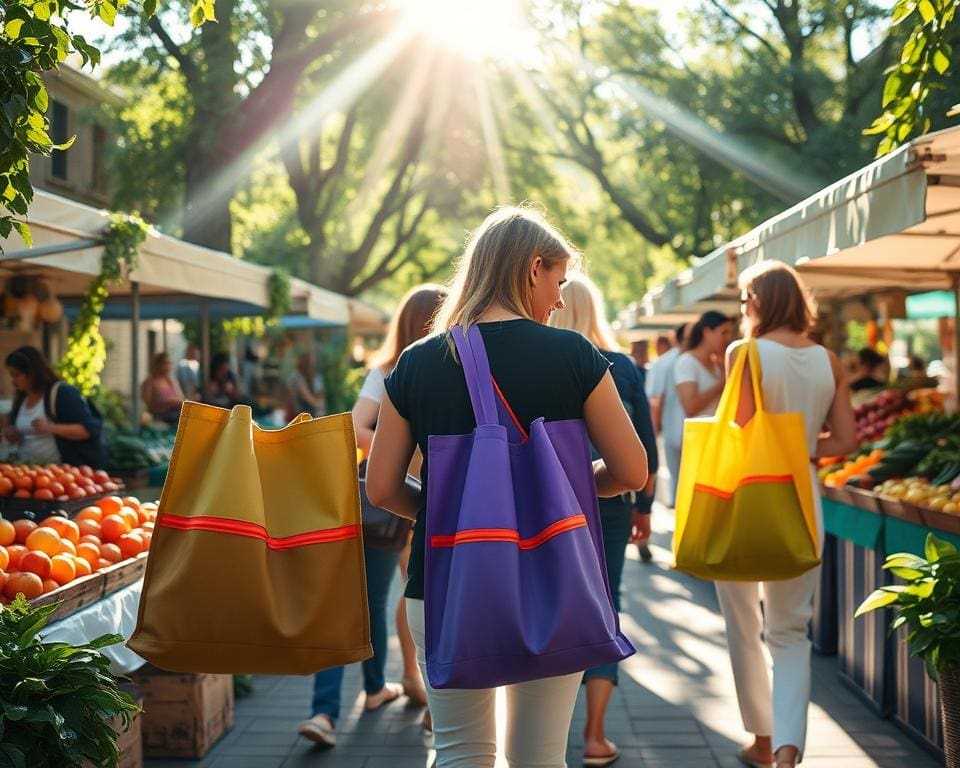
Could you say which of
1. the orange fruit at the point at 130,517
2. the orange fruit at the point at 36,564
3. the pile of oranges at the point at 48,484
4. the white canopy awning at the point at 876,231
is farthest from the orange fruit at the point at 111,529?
the white canopy awning at the point at 876,231

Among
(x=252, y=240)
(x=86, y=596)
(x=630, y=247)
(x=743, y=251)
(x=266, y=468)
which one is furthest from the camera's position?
(x=630, y=247)

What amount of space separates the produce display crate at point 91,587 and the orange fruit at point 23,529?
15.2 inches

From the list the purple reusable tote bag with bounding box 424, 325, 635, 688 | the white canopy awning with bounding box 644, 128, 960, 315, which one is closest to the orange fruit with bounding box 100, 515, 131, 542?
the purple reusable tote bag with bounding box 424, 325, 635, 688

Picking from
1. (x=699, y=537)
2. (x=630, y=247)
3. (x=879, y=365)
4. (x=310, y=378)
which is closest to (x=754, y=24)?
(x=879, y=365)

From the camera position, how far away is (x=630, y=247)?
116ft

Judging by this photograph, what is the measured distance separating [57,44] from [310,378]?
16588mm

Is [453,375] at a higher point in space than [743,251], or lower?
lower

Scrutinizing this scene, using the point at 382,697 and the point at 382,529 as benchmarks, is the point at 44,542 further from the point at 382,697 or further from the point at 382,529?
the point at 382,697

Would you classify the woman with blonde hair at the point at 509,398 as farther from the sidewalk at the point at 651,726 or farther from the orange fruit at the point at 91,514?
the orange fruit at the point at 91,514

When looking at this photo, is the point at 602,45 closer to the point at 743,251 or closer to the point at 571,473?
the point at 743,251

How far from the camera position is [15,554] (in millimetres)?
4188

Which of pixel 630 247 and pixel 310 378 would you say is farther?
pixel 630 247

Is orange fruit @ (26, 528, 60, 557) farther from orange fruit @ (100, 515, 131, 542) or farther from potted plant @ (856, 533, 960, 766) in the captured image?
potted plant @ (856, 533, 960, 766)

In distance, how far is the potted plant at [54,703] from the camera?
2734mm
